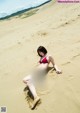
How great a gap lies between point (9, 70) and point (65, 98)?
3.41 meters

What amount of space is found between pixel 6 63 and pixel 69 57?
3.07 metres

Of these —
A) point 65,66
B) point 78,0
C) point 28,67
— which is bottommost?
point 78,0

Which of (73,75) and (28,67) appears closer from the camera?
(73,75)

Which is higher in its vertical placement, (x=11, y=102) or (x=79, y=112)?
(x=79, y=112)

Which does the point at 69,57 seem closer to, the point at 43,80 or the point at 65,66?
the point at 65,66

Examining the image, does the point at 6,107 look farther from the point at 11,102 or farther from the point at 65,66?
the point at 65,66

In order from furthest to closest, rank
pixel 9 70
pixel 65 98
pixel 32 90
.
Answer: pixel 9 70 → pixel 32 90 → pixel 65 98

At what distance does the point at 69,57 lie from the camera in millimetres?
6988

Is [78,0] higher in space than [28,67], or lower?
lower

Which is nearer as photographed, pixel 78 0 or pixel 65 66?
pixel 65 66

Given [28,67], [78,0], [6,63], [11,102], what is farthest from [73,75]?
[78,0]

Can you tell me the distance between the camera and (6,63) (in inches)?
358

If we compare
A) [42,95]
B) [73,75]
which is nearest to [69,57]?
[73,75]

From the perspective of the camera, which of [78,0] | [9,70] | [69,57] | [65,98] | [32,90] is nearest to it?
[65,98]
